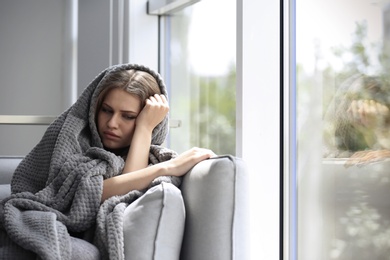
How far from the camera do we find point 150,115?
2.14m

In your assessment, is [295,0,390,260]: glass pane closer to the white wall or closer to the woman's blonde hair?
the woman's blonde hair

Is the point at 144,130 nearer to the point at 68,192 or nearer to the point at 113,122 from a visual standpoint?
the point at 113,122

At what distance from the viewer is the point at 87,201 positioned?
6.16 ft

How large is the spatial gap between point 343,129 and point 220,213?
1.91ft

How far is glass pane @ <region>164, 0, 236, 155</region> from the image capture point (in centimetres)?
270

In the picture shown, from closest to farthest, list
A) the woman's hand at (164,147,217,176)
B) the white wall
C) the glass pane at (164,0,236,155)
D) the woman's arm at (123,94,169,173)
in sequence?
the woman's hand at (164,147,217,176), the woman's arm at (123,94,169,173), the glass pane at (164,0,236,155), the white wall

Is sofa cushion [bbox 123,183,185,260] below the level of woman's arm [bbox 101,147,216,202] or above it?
below

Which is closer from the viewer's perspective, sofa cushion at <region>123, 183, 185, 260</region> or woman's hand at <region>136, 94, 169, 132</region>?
sofa cushion at <region>123, 183, 185, 260</region>

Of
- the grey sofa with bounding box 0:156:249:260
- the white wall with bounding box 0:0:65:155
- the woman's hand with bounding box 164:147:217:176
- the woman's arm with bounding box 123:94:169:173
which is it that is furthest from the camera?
the white wall with bounding box 0:0:65:155

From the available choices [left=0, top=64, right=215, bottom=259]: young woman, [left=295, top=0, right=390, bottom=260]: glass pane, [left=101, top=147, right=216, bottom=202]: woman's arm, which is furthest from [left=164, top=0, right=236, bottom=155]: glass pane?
[left=101, top=147, right=216, bottom=202]: woman's arm

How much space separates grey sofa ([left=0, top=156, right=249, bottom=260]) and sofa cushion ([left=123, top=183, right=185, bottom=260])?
3 centimetres

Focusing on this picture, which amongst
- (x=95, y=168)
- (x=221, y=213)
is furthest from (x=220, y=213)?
(x=95, y=168)

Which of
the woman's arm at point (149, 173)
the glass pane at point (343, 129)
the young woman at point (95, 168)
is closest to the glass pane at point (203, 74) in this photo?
the glass pane at point (343, 129)

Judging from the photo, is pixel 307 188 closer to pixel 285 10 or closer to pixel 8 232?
pixel 285 10
